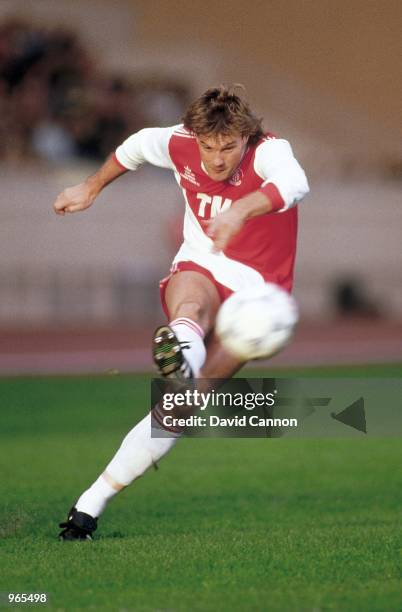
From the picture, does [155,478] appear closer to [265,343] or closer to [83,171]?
[265,343]

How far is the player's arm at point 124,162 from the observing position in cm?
746

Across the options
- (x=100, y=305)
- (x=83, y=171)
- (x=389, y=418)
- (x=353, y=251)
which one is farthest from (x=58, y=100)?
(x=389, y=418)

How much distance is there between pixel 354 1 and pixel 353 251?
20.3ft

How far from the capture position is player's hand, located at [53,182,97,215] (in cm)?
748

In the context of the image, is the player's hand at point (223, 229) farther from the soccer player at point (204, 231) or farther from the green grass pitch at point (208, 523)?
the green grass pitch at point (208, 523)

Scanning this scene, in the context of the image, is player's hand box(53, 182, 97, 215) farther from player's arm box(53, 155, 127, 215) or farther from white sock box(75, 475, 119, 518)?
white sock box(75, 475, 119, 518)

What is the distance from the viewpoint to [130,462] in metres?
7.01

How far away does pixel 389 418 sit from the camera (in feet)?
48.8

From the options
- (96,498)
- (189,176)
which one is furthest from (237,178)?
(96,498)

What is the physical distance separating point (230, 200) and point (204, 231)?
0.25 meters

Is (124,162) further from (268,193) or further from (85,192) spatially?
(268,193)

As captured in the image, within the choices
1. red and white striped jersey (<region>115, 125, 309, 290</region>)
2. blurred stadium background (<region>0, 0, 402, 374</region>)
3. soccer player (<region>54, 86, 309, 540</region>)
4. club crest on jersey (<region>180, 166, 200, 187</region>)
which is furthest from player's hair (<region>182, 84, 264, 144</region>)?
blurred stadium background (<region>0, 0, 402, 374</region>)

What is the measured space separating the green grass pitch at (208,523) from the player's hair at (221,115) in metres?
2.21

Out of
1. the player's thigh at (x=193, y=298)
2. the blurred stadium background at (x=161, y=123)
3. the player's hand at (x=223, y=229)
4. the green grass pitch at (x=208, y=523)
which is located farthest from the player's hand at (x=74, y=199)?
the blurred stadium background at (x=161, y=123)
